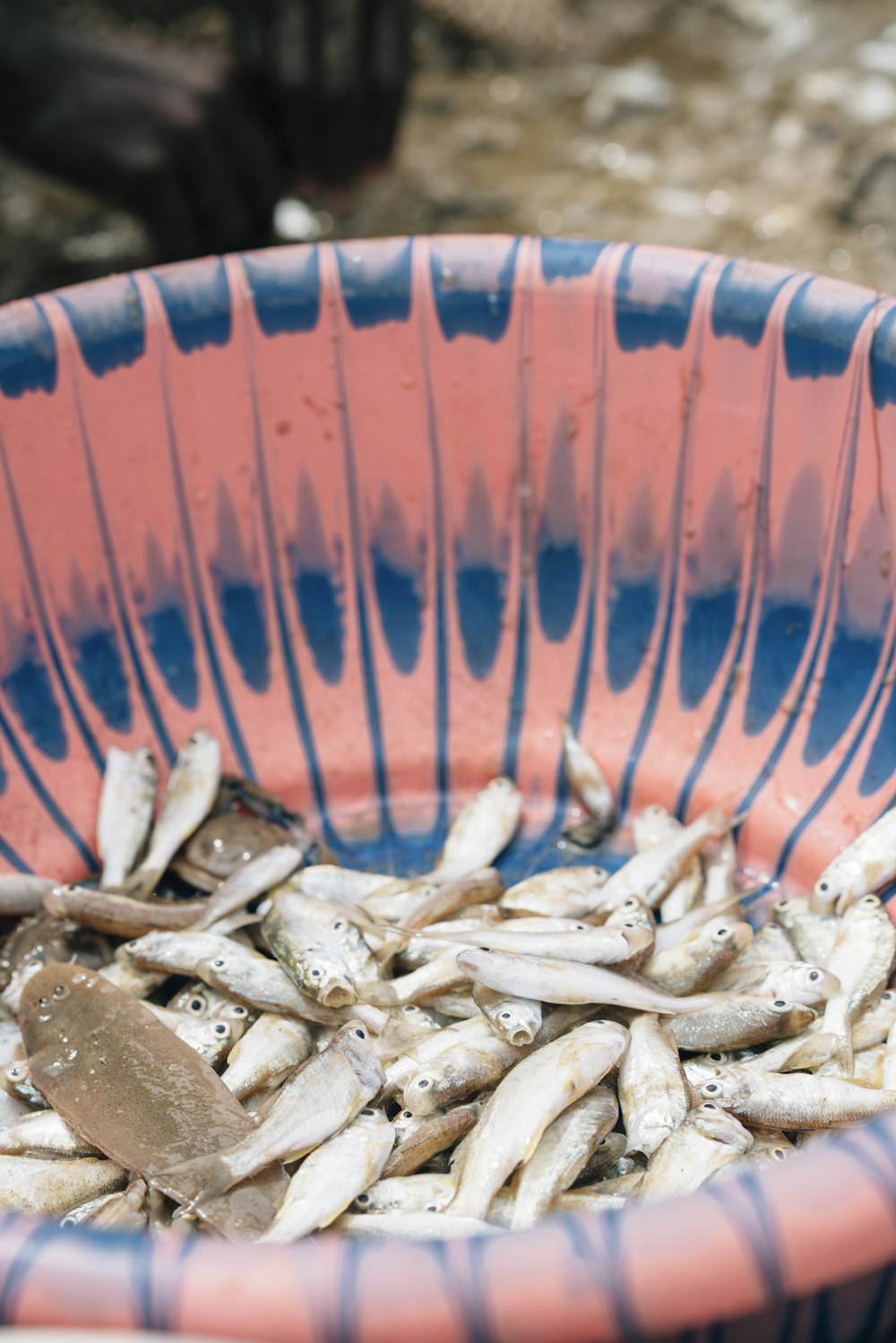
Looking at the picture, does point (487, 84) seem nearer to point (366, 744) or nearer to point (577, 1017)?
point (366, 744)

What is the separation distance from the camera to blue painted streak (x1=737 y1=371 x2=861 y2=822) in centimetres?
260

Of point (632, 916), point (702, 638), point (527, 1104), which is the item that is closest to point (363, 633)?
point (702, 638)

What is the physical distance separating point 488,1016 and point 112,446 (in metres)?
1.49

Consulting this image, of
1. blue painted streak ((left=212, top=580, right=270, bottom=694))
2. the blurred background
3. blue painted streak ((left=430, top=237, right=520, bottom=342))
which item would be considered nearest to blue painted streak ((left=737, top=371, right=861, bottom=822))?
blue painted streak ((left=430, top=237, right=520, bottom=342))

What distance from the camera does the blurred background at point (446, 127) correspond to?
4.80m

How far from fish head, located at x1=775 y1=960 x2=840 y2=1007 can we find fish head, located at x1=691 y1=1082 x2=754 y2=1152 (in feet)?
0.98

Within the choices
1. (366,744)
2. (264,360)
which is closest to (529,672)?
(366,744)

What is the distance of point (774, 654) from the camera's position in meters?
2.84

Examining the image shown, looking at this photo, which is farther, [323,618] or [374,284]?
[323,618]

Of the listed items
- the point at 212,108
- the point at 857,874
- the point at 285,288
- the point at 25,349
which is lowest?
the point at 857,874

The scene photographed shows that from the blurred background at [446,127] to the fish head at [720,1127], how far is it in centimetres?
399

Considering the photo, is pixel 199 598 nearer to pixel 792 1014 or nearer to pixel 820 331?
pixel 820 331

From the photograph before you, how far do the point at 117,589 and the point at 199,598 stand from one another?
0.19 metres

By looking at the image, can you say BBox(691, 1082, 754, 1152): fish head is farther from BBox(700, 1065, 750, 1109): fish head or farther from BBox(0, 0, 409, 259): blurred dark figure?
BBox(0, 0, 409, 259): blurred dark figure
